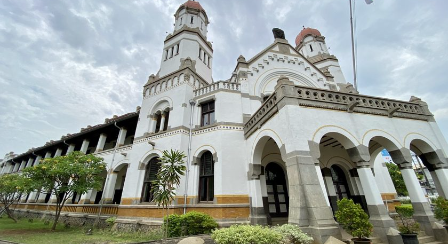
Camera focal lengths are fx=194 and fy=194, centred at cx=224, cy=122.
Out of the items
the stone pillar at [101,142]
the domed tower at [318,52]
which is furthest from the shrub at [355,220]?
the stone pillar at [101,142]

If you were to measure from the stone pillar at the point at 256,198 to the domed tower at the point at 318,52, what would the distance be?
13.0 meters

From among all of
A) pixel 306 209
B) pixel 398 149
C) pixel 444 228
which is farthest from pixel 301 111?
pixel 444 228

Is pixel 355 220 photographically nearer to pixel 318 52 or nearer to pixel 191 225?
pixel 191 225

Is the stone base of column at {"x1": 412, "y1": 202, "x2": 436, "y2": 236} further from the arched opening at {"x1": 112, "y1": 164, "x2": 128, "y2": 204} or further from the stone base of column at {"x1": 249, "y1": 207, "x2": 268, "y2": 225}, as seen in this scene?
the arched opening at {"x1": 112, "y1": 164, "x2": 128, "y2": 204}

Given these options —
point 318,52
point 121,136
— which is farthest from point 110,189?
point 318,52

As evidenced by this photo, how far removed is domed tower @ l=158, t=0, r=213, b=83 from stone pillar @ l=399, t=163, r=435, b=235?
47.4 ft

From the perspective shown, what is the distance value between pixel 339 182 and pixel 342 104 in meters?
7.01

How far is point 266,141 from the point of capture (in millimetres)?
10273

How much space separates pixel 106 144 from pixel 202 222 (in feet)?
54.6

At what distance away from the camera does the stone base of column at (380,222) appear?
6478mm

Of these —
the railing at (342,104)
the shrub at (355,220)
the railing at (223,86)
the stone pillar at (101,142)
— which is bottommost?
the shrub at (355,220)

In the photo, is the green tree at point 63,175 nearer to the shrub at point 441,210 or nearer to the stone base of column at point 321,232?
the stone base of column at point 321,232

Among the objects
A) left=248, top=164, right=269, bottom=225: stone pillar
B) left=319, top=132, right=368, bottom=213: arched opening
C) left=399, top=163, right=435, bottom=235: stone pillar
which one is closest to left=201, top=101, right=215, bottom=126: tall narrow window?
left=248, top=164, right=269, bottom=225: stone pillar

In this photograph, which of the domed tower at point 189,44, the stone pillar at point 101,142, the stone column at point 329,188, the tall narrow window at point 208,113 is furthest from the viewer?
the stone pillar at point 101,142
